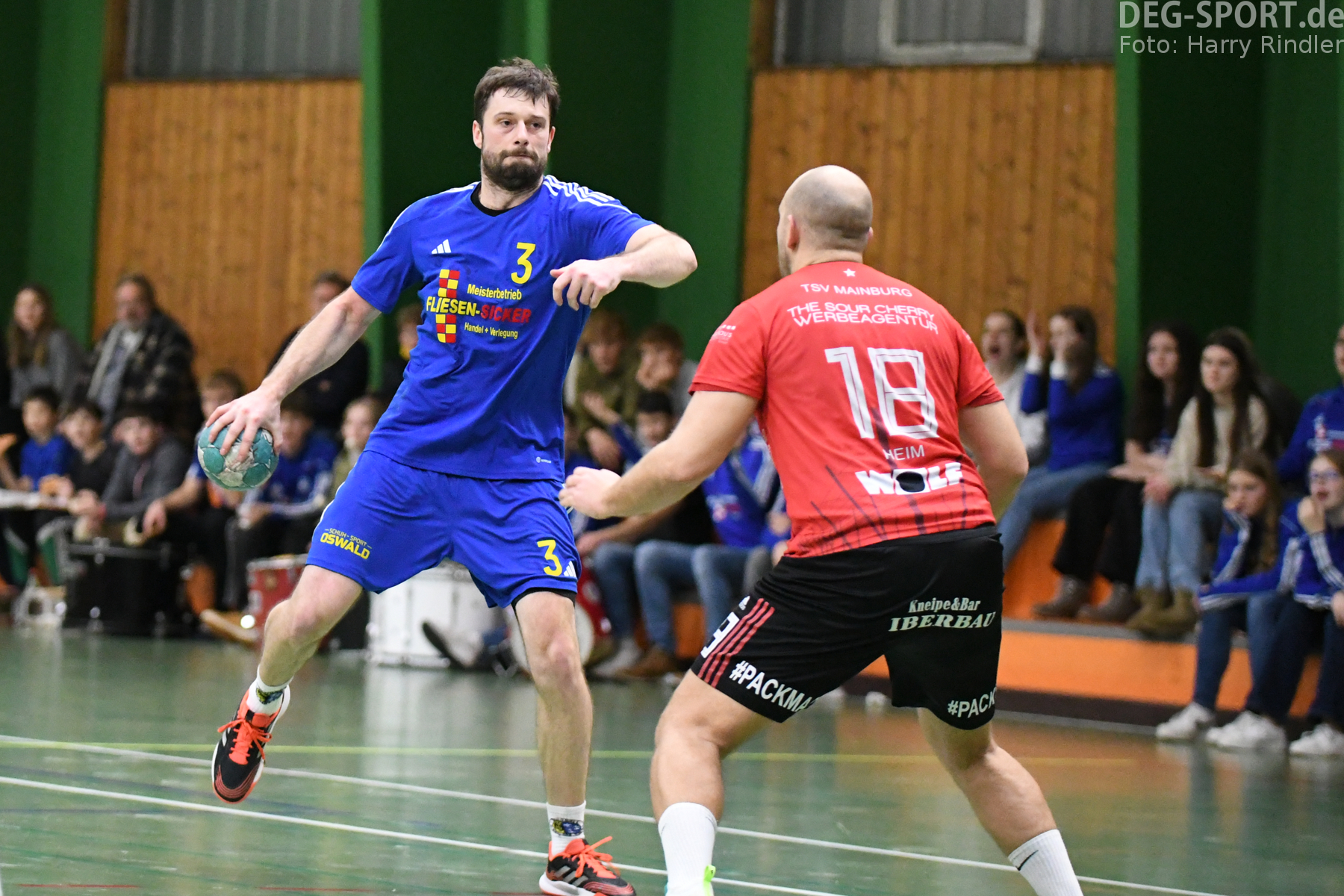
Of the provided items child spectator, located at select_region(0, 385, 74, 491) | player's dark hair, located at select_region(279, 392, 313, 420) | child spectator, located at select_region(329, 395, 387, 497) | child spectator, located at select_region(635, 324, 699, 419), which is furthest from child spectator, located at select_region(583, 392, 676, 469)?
child spectator, located at select_region(0, 385, 74, 491)

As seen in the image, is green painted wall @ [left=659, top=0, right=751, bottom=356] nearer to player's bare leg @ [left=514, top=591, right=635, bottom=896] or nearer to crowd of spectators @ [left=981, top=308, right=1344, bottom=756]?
crowd of spectators @ [left=981, top=308, right=1344, bottom=756]

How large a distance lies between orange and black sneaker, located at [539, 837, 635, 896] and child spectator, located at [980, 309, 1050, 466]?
685cm

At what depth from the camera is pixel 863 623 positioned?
165 inches

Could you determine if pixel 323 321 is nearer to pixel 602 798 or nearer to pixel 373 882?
pixel 373 882

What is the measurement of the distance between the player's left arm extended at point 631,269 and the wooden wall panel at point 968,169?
25.9 feet

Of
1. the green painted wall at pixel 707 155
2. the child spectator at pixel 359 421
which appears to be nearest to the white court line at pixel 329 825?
the child spectator at pixel 359 421

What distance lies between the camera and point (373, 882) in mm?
5211

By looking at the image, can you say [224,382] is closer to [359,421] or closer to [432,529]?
[359,421]

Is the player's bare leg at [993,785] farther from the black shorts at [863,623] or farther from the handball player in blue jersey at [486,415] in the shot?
the handball player in blue jersey at [486,415]

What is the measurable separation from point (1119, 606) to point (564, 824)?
6.20 m

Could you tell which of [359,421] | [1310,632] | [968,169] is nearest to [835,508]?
[1310,632]

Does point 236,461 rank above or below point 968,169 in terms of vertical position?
below

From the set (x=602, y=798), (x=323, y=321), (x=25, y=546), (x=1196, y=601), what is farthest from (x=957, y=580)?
(x=25, y=546)

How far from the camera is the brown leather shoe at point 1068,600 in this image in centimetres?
1099
